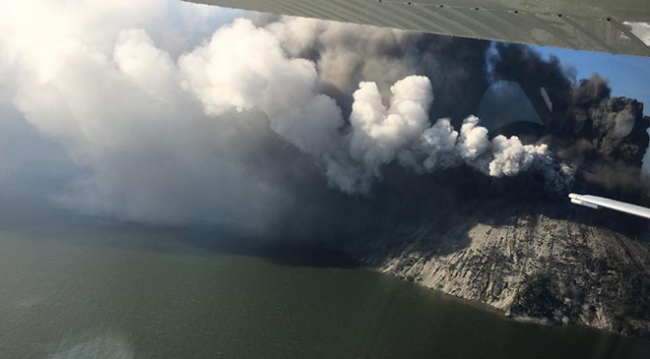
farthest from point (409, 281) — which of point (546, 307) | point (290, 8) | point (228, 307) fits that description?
point (290, 8)

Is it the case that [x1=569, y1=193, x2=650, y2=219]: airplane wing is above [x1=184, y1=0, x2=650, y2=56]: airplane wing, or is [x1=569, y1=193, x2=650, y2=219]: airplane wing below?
below

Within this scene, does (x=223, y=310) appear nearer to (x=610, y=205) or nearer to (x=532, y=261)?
(x=610, y=205)

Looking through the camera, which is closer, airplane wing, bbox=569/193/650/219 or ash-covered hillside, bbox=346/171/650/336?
airplane wing, bbox=569/193/650/219

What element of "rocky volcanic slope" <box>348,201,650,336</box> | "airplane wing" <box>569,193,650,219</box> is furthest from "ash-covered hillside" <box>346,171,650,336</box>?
"airplane wing" <box>569,193,650,219</box>

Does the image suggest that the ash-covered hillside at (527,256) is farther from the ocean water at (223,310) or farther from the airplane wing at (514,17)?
the airplane wing at (514,17)

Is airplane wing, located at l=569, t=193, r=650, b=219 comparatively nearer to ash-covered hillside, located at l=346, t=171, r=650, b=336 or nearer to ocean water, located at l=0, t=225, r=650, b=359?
ocean water, located at l=0, t=225, r=650, b=359

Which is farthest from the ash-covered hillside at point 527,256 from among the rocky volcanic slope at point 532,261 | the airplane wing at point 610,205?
the airplane wing at point 610,205
